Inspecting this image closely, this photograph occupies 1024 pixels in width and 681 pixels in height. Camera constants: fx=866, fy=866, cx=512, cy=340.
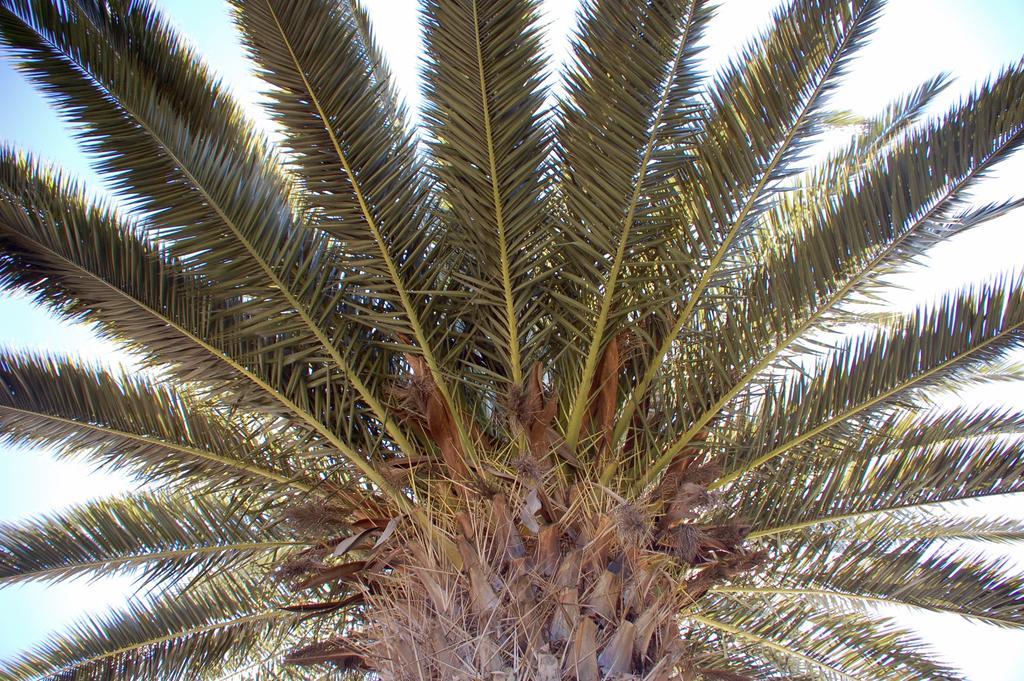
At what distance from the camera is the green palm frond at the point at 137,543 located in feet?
16.7

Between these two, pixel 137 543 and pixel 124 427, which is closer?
pixel 124 427

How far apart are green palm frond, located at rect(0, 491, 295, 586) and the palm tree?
0.24 ft

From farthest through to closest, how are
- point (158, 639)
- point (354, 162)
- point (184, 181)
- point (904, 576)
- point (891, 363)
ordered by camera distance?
point (158, 639), point (904, 576), point (891, 363), point (354, 162), point (184, 181)

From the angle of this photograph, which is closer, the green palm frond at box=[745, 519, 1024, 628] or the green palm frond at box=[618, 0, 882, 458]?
the green palm frond at box=[618, 0, 882, 458]

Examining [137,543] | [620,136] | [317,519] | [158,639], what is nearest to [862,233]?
[620,136]

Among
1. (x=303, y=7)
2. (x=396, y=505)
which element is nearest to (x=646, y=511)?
(x=396, y=505)

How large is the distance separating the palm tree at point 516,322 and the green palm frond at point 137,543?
7 centimetres

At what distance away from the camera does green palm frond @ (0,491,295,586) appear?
5098mm

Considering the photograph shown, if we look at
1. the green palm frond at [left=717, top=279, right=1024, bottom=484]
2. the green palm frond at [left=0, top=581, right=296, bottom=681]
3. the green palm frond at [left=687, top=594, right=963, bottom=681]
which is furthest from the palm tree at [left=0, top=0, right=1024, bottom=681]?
the green palm frond at [left=0, top=581, right=296, bottom=681]

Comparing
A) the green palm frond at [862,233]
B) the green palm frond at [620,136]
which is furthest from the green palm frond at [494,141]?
the green palm frond at [862,233]

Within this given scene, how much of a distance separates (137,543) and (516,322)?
2.79 meters

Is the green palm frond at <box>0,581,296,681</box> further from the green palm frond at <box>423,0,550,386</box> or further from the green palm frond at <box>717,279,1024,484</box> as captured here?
the green palm frond at <box>717,279,1024,484</box>

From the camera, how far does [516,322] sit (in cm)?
429

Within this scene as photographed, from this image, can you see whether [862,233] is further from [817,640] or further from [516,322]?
[817,640]
